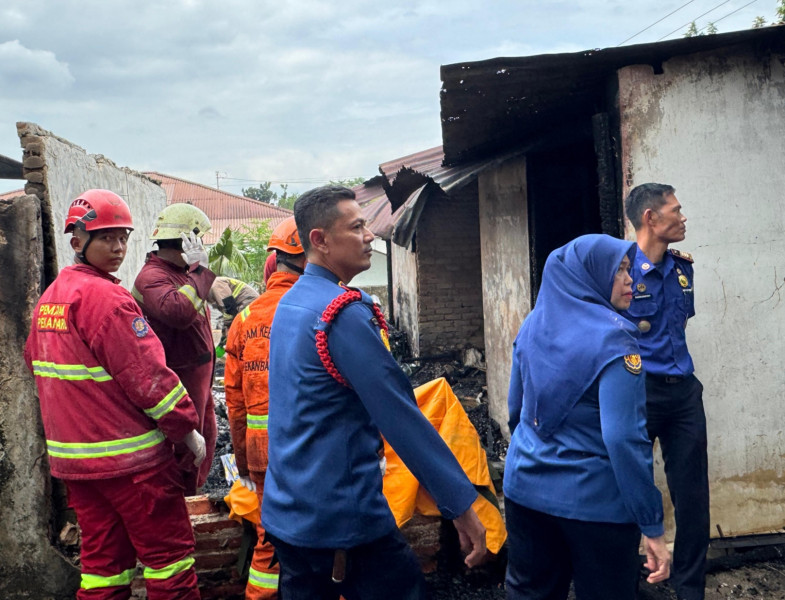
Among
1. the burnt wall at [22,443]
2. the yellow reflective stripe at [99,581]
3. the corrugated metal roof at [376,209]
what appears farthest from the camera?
the corrugated metal roof at [376,209]

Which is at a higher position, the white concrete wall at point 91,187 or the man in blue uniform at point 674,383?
the white concrete wall at point 91,187

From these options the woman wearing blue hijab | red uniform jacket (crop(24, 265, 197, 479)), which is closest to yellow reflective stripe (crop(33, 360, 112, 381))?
red uniform jacket (crop(24, 265, 197, 479))

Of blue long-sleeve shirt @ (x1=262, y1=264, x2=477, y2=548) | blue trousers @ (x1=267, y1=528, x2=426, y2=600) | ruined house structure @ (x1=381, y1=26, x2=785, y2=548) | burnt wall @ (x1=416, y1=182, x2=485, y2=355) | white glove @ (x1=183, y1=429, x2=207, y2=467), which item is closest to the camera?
blue long-sleeve shirt @ (x1=262, y1=264, x2=477, y2=548)

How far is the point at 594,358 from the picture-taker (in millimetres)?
2020

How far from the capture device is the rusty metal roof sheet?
11.0 ft

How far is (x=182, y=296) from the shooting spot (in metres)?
3.66

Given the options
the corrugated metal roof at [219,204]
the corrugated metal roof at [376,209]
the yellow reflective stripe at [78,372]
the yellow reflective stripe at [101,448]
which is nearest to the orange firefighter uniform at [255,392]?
the yellow reflective stripe at [101,448]

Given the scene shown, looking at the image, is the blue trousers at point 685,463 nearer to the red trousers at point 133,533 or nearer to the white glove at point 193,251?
the red trousers at point 133,533

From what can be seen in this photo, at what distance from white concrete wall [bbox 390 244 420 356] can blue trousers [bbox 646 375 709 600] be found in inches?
225

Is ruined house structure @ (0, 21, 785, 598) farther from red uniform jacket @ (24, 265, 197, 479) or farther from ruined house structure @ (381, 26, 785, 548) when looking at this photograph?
red uniform jacket @ (24, 265, 197, 479)

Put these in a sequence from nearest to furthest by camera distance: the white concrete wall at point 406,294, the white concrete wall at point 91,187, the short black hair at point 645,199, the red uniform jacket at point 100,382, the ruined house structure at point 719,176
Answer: the red uniform jacket at point 100,382 < the short black hair at point 645,199 < the ruined house structure at point 719,176 < the white concrete wall at point 91,187 < the white concrete wall at point 406,294

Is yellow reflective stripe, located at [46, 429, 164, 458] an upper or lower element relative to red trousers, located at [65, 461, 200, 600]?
upper

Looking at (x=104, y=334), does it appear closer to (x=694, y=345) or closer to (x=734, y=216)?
(x=694, y=345)

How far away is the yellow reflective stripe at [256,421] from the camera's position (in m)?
2.92
